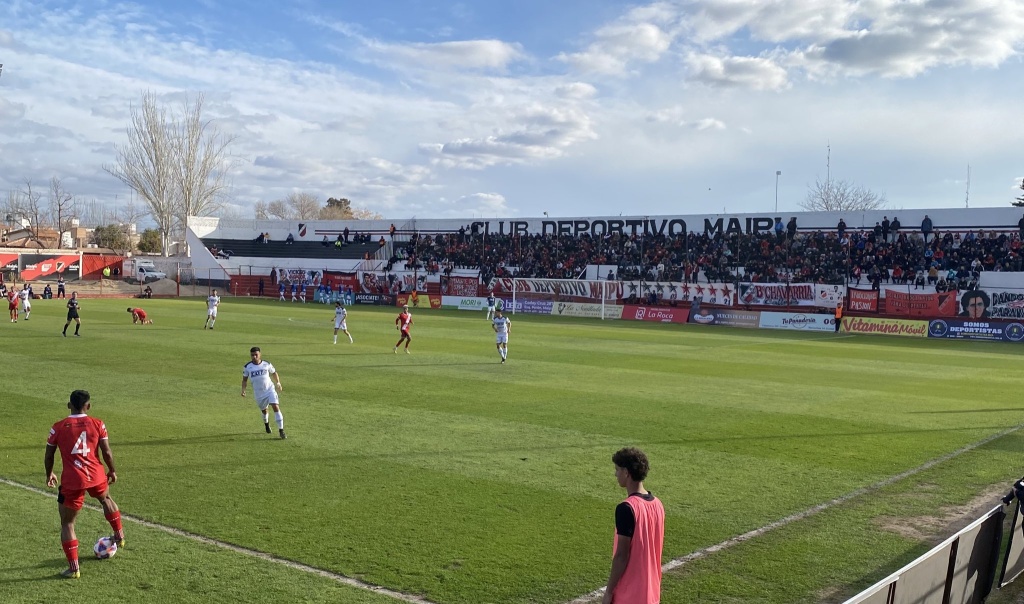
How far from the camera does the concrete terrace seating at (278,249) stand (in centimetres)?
7812

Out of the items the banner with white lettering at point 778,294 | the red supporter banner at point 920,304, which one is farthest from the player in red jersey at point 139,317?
the red supporter banner at point 920,304

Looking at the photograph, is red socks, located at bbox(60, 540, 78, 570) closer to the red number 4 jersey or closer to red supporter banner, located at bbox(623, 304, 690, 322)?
the red number 4 jersey

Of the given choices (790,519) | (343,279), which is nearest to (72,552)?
(790,519)

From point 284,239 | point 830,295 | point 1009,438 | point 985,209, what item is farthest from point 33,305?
point 985,209

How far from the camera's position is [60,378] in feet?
67.9

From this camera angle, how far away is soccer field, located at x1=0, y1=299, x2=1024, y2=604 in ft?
26.8

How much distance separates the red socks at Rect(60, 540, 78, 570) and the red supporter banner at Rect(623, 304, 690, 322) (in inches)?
1738

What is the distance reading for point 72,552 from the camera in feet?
25.8

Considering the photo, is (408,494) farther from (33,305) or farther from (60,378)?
(33,305)

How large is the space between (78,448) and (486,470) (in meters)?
5.88

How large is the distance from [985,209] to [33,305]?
59902mm

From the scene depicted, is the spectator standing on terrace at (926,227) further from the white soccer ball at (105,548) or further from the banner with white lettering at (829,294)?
the white soccer ball at (105,548)

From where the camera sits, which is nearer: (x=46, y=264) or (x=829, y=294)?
(x=829, y=294)

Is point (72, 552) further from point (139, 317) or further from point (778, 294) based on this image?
point (778, 294)
